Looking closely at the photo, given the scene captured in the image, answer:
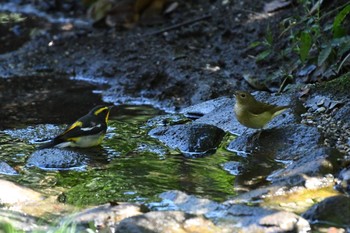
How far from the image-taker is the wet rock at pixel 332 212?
18.3 feet

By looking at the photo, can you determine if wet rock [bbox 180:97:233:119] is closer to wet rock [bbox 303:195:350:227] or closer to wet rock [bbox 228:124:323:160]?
wet rock [bbox 228:124:323:160]

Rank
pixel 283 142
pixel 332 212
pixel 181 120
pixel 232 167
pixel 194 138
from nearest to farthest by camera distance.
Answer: pixel 332 212 → pixel 232 167 → pixel 283 142 → pixel 194 138 → pixel 181 120

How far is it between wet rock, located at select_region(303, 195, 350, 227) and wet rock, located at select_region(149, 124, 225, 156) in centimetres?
233

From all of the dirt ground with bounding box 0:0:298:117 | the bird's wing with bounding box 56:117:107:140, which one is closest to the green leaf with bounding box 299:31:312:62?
the dirt ground with bounding box 0:0:298:117

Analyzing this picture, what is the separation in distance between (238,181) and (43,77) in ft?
19.1

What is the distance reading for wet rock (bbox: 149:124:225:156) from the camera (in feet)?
25.9

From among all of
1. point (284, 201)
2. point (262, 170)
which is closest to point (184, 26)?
point (262, 170)

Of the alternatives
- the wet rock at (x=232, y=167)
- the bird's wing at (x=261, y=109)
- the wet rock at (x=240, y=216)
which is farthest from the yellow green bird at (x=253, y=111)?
the wet rock at (x=240, y=216)

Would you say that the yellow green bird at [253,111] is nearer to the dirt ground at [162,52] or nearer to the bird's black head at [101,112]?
the bird's black head at [101,112]

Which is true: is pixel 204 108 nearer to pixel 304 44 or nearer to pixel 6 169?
pixel 304 44

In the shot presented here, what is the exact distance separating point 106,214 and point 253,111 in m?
2.36

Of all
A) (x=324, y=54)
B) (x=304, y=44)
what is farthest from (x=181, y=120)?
(x=324, y=54)

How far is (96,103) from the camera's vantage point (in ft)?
34.4

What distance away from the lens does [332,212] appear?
561 centimetres
